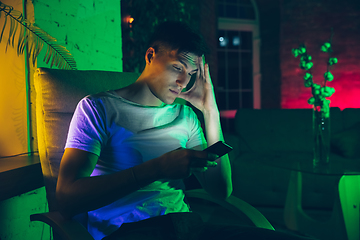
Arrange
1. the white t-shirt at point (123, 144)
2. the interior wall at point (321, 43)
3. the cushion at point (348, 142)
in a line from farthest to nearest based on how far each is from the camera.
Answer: the interior wall at point (321, 43) < the cushion at point (348, 142) < the white t-shirt at point (123, 144)

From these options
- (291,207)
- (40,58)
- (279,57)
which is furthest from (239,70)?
(40,58)

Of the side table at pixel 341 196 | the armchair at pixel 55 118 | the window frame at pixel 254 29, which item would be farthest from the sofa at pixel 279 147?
the window frame at pixel 254 29

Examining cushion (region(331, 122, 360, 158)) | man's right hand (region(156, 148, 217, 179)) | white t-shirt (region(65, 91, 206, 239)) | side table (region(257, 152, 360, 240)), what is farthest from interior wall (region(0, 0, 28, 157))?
cushion (region(331, 122, 360, 158))

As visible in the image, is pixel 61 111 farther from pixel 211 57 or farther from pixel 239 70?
pixel 239 70

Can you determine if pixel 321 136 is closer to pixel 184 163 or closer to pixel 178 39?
pixel 178 39

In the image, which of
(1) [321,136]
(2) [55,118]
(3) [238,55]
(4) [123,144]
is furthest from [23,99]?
(3) [238,55]

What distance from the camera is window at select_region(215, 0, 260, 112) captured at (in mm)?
5910

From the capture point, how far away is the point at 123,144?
953mm

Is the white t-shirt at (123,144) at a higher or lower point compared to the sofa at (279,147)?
higher

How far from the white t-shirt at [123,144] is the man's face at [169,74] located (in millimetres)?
74

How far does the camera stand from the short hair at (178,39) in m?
1.07

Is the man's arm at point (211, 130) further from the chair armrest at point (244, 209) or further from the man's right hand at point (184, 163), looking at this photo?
the man's right hand at point (184, 163)

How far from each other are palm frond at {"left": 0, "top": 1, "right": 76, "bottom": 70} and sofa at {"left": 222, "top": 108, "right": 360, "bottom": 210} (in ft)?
5.23

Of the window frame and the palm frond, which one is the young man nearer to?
the palm frond
